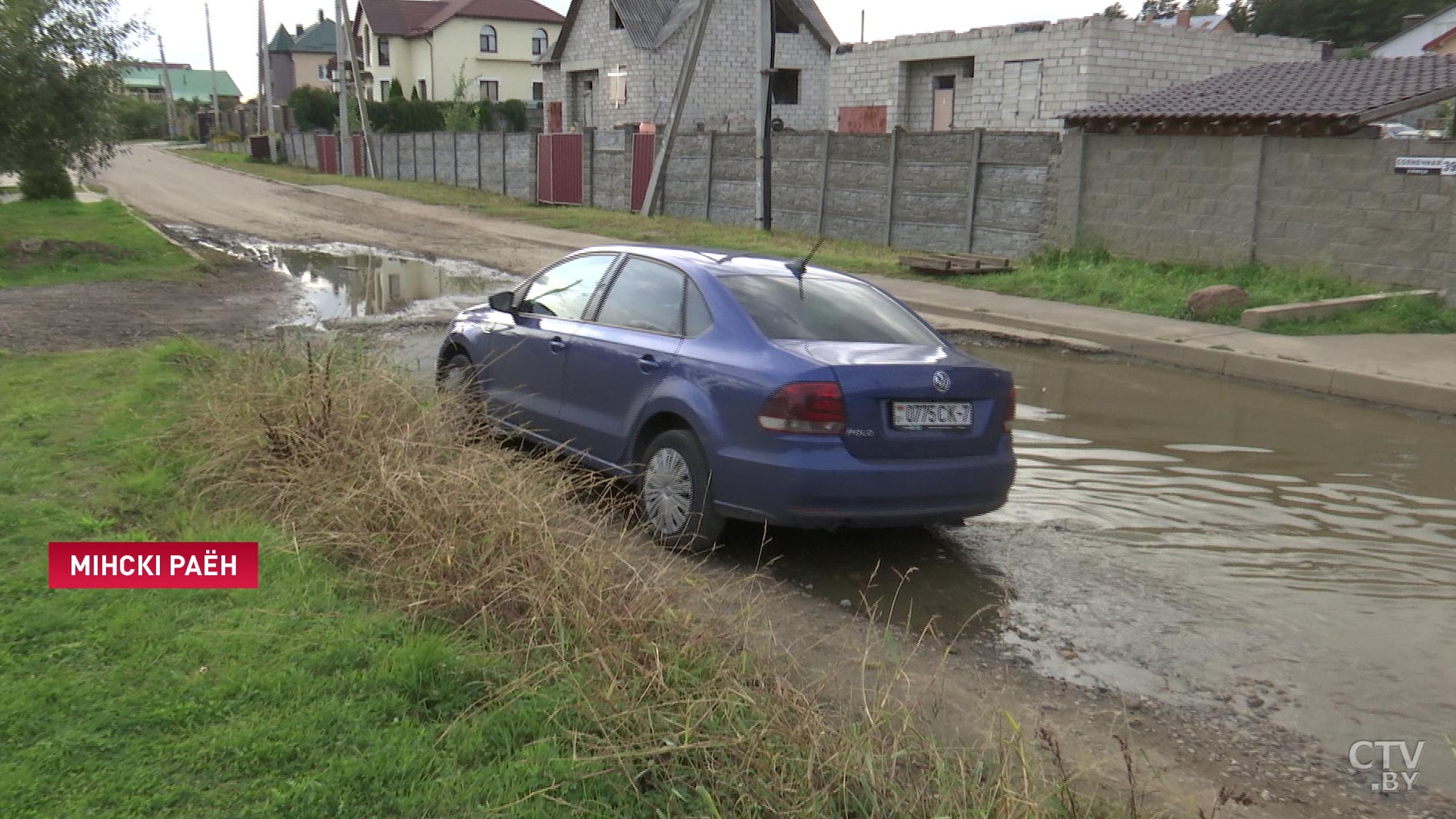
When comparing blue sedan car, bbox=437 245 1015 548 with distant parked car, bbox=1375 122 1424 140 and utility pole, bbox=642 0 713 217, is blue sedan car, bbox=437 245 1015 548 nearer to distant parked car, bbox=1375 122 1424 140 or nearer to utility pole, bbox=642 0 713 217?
distant parked car, bbox=1375 122 1424 140

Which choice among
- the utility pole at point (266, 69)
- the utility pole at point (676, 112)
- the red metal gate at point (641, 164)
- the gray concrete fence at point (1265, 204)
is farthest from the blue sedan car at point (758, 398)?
the utility pole at point (266, 69)

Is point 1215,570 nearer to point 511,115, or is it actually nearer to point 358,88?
point 358,88

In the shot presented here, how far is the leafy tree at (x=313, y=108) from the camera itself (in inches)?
2441

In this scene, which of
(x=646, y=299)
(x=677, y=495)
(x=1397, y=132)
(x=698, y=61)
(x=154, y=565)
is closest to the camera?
(x=154, y=565)

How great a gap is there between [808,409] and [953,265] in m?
12.2

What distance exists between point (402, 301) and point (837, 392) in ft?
35.6

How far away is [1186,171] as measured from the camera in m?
16.0

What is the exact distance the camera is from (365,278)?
1759 centimetres

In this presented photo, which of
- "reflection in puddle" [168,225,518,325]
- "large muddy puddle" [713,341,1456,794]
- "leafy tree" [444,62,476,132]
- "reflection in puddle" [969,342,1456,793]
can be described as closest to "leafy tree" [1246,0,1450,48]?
"leafy tree" [444,62,476,132]

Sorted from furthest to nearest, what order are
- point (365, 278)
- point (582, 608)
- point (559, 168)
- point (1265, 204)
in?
point (559, 168) < point (365, 278) < point (1265, 204) < point (582, 608)

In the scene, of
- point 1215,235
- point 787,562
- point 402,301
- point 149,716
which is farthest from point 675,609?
point 1215,235

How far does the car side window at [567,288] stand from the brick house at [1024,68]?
58.2 feet

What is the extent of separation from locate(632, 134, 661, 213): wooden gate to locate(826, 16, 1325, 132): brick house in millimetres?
6034

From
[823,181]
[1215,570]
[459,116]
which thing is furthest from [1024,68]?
[459,116]
